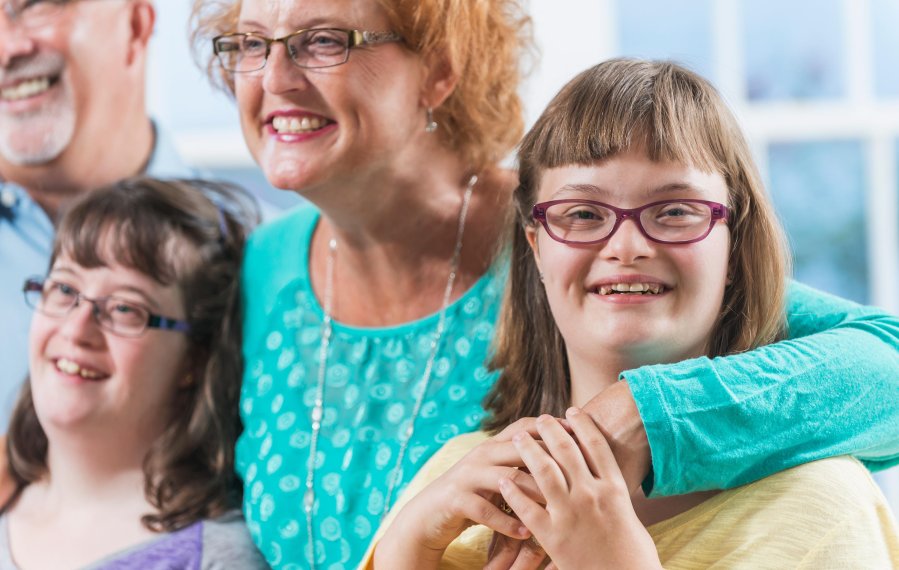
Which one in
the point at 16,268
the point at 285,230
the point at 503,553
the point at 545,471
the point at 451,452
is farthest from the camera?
the point at 16,268

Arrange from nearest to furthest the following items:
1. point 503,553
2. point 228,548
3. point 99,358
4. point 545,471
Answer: point 545,471 → point 503,553 → point 228,548 → point 99,358

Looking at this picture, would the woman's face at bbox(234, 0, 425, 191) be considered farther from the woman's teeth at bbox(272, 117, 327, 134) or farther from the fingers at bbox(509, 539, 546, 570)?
the fingers at bbox(509, 539, 546, 570)

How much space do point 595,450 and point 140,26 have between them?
1.65 meters

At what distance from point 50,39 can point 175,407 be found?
0.82m

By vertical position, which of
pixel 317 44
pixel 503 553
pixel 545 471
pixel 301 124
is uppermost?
pixel 317 44

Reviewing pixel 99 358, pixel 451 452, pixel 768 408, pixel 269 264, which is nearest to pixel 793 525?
pixel 768 408

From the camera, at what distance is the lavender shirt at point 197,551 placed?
1814 mm

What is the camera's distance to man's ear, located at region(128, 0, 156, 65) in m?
2.43

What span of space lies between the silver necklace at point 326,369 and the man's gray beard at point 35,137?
0.73 m

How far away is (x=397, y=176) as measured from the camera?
180 cm

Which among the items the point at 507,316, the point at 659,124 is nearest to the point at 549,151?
the point at 659,124

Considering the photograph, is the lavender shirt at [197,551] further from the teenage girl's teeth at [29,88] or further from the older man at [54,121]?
the teenage girl's teeth at [29,88]

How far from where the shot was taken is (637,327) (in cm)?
129

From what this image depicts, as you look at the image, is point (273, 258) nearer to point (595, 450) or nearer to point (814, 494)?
point (595, 450)
